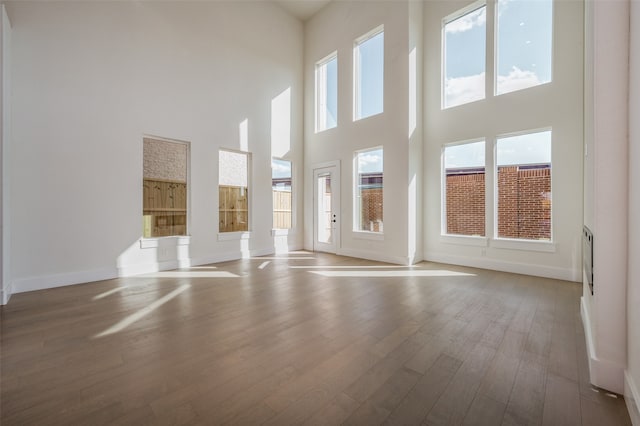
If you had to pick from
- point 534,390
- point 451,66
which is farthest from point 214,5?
point 534,390

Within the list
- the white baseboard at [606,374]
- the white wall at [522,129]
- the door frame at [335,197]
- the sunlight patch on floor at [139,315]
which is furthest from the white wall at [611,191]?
the door frame at [335,197]

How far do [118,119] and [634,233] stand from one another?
234 inches

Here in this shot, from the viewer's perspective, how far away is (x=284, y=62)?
281 inches

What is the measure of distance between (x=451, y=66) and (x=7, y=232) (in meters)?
7.32

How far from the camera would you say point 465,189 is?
5395 mm

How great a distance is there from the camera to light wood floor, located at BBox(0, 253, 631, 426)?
1.54 meters

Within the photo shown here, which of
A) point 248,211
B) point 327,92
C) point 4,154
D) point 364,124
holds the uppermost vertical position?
point 327,92

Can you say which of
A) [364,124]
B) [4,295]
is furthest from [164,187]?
[364,124]

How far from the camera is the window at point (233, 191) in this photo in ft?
19.6

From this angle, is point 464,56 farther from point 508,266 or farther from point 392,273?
point 392,273

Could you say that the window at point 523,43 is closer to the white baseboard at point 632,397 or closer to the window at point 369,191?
the window at point 369,191

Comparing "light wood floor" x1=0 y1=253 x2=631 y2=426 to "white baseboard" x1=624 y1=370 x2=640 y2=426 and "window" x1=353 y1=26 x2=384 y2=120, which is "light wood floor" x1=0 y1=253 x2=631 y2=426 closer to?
"white baseboard" x1=624 y1=370 x2=640 y2=426

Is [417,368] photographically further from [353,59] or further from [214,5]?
[214,5]

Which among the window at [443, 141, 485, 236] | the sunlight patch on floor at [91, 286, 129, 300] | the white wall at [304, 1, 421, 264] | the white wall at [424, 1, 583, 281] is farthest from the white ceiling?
the sunlight patch on floor at [91, 286, 129, 300]
